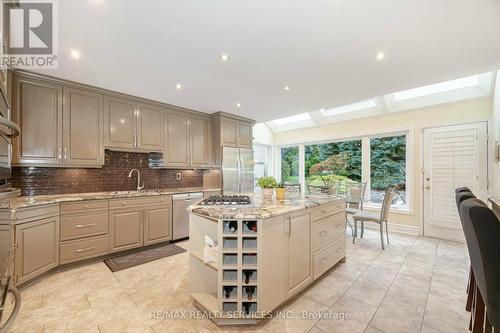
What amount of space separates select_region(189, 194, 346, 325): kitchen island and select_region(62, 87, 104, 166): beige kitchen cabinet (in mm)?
2098

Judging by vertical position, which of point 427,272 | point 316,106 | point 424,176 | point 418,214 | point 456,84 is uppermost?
point 456,84

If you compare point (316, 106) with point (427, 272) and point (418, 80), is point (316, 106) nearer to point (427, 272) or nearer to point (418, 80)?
point (418, 80)

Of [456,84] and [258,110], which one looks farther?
[258,110]

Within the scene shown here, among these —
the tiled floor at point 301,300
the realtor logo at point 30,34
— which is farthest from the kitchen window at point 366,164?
the realtor logo at point 30,34

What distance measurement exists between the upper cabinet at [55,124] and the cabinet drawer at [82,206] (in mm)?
578

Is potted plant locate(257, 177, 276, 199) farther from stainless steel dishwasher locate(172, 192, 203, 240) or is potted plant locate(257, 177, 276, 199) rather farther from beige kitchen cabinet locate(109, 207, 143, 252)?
beige kitchen cabinet locate(109, 207, 143, 252)

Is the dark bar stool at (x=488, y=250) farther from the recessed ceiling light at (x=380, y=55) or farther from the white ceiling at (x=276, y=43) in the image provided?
the recessed ceiling light at (x=380, y=55)

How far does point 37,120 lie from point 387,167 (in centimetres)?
581

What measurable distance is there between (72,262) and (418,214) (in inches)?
218

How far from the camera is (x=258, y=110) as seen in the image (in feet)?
13.9

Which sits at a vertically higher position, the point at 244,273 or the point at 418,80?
the point at 418,80

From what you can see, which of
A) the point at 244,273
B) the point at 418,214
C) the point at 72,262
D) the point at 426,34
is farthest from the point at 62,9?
the point at 418,214

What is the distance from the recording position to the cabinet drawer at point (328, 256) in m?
2.19

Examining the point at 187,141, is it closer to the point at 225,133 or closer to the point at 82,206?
the point at 225,133
